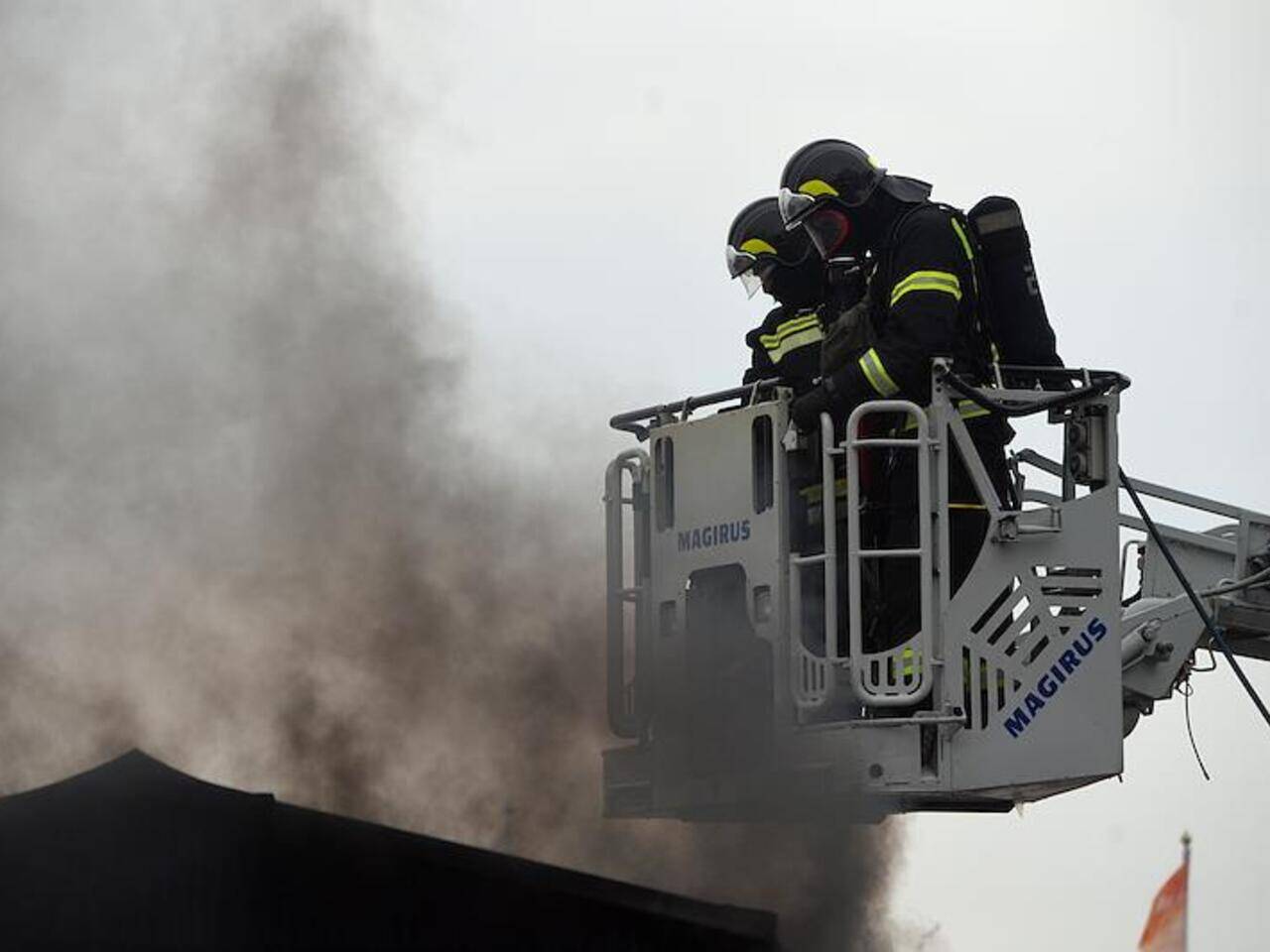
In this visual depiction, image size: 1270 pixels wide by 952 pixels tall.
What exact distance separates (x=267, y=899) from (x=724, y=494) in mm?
3258

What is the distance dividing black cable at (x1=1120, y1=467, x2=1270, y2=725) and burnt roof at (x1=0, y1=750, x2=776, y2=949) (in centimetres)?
323

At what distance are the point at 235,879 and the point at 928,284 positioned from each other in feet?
13.2

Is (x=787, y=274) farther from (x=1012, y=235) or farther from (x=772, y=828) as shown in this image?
(x=772, y=828)

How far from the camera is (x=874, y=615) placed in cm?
1180

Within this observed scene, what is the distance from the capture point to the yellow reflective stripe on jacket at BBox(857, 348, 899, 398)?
11.7 m

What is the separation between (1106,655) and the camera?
37.6ft

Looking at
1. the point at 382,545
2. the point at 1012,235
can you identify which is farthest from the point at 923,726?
the point at 382,545

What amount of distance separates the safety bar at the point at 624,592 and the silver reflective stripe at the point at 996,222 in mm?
1922

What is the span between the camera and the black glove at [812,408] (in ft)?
39.0

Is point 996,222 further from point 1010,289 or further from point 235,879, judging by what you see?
point 235,879

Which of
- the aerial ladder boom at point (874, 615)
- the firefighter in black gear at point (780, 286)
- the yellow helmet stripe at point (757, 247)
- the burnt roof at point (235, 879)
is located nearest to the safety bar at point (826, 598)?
the aerial ladder boom at point (874, 615)

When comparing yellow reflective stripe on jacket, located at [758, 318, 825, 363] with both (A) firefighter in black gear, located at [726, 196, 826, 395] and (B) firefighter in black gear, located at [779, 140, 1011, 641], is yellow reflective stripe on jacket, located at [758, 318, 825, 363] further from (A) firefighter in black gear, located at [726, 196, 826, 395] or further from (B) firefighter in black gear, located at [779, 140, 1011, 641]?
(B) firefighter in black gear, located at [779, 140, 1011, 641]

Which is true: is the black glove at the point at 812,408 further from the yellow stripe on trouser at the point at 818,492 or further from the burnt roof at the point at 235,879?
the burnt roof at the point at 235,879

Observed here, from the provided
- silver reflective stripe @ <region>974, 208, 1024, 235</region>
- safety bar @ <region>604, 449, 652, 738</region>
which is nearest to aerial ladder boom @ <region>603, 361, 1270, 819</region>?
safety bar @ <region>604, 449, 652, 738</region>
